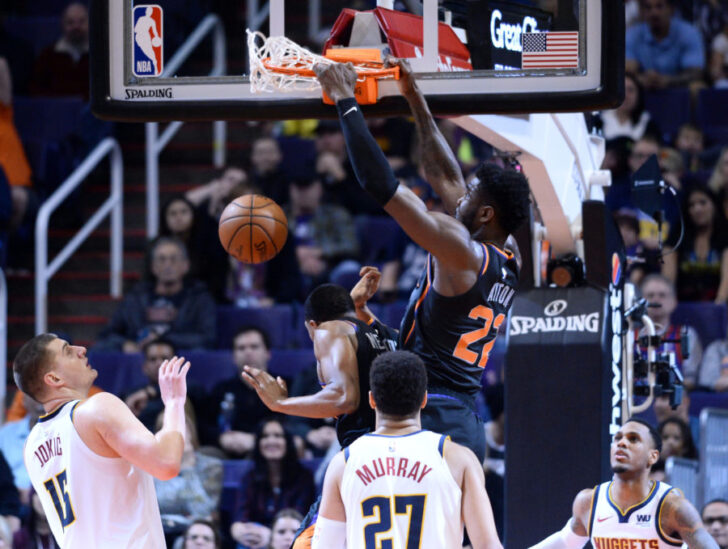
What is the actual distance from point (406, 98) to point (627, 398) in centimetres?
355

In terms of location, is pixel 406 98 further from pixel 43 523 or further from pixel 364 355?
pixel 43 523

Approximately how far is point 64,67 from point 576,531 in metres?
7.49

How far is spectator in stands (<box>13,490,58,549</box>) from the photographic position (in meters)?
8.60

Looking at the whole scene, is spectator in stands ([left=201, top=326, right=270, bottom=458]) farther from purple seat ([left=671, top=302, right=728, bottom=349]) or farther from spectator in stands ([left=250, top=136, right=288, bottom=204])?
A: purple seat ([left=671, top=302, right=728, bottom=349])

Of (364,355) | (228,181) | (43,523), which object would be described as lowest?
(43,523)

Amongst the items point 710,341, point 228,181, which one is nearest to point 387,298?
point 228,181

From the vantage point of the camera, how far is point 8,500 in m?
8.56

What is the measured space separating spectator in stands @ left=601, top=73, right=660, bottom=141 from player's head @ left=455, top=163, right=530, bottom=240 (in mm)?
6053

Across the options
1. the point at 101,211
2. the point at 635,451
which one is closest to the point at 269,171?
the point at 101,211

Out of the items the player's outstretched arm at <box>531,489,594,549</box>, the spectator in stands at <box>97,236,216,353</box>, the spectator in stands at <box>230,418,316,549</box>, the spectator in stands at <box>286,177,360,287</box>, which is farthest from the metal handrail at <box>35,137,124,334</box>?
the player's outstretched arm at <box>531,489,594,549</box>

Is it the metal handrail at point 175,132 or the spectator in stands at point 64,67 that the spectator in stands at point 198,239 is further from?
the spectator in stands at point 64,67

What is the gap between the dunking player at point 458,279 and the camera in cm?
472

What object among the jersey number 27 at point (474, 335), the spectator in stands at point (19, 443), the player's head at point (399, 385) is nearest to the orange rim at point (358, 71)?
the jersey number 27 at point (474, 335)

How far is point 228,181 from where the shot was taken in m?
10.8
